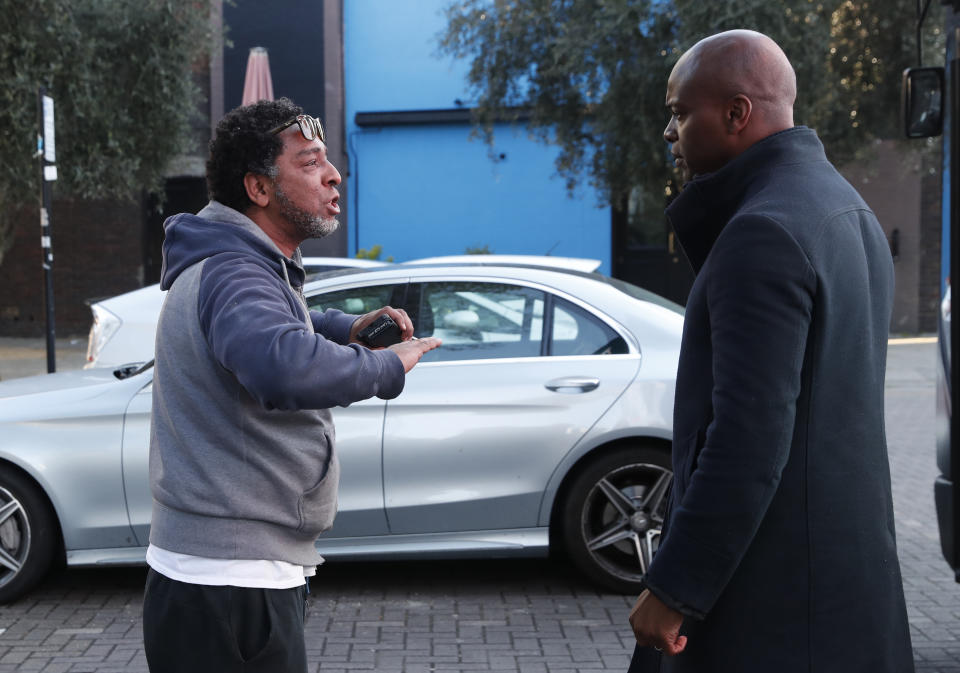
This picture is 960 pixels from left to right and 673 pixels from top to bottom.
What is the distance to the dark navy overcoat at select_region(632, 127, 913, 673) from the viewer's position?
184 cm

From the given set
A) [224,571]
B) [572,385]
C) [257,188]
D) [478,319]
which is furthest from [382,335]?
[478,319]

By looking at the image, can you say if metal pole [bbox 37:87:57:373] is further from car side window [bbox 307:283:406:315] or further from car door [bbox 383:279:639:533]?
car door [bbox 383:279:639:533]

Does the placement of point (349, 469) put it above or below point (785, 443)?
below

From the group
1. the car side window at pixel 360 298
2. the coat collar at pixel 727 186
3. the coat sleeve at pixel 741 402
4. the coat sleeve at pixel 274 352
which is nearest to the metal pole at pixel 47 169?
the car side window at pixel 360 298

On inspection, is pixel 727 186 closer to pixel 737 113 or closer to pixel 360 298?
pixel 737 113

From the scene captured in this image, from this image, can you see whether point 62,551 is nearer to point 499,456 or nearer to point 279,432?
point 499,456

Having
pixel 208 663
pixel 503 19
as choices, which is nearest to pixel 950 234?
pixel 208 663

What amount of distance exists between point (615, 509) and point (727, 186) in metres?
3.46

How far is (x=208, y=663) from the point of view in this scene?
2.14 meters

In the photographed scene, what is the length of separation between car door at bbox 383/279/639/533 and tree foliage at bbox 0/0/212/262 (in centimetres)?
890

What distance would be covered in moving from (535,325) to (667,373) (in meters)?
0.72

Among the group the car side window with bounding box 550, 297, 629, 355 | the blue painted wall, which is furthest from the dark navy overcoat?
the blue painted wall

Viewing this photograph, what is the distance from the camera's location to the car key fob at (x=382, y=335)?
A: 252 centimetres

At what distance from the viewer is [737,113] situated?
2.03 m
